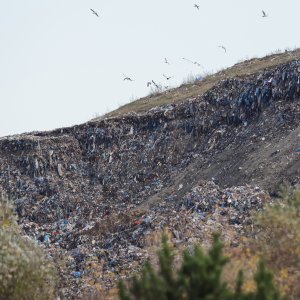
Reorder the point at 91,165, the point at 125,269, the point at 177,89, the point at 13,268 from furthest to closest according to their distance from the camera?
1. the point at 177,89
2. the point at 91,165
3. the point at 125,269
4. the point at 13,268

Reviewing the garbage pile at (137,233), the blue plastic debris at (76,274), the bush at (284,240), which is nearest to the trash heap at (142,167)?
the garbage pile at (137,233)

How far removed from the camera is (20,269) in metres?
8.75

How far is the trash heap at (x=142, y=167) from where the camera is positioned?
1606 centimetres

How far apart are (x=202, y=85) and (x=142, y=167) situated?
9.00 meters

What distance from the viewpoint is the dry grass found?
88.0ft

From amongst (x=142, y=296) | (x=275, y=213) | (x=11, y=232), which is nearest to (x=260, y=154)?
(x=275, y=213)

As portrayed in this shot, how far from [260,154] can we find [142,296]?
13.6 meters

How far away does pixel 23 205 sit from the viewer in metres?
22.1

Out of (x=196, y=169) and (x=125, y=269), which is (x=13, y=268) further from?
(x=196, y=169)

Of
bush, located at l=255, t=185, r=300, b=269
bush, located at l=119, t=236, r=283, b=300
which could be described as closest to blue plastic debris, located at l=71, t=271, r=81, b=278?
bush, located at l=255, t=185, r=300, b=269

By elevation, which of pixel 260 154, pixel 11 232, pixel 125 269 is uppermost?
pixel 11 232

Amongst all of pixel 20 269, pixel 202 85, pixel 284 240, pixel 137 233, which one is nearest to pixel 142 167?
pixel 137 233

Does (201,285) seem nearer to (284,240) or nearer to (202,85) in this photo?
(284,240)

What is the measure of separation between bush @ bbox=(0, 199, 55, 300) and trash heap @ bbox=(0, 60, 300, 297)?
5133mm
